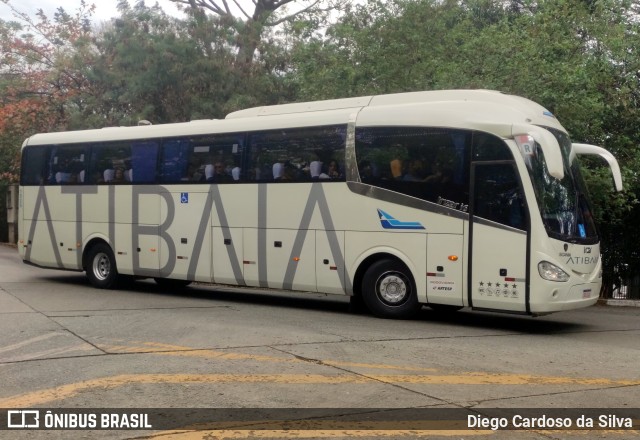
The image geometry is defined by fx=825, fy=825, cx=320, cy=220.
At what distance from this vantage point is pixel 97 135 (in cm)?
1744

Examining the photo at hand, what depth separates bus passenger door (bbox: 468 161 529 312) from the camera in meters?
11.5

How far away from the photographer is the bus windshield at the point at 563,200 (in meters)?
11.4

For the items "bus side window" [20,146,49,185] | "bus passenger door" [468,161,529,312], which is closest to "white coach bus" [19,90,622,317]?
"bus passenger door" [468,161,529,312]

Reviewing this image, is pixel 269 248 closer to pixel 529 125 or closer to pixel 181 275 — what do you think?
pixel 181 275

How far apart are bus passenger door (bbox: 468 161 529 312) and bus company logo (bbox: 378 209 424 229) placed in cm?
94

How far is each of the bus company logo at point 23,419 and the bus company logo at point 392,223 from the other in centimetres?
716

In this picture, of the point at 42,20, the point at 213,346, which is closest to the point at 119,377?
the point at 213,346

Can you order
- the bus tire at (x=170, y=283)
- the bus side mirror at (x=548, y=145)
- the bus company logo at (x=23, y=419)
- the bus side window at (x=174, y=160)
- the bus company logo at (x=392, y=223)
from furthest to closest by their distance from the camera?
1. the bus tire at (x=170, y=283)
2. the bus side window at (x=174, y=160)
3. the bus company logo at (x=392, y=223)
4. the bus side mirror at (x=548, y=145)
5. the bus company logo at (x=23, y=419)

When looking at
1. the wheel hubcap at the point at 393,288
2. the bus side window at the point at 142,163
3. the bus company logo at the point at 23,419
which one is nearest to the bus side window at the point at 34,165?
the bus side window at the point at 142,163

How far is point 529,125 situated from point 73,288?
33.8 feet

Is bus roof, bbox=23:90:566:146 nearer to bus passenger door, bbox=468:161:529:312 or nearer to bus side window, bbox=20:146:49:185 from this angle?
bus passenger door, bbox=468:161:529:312

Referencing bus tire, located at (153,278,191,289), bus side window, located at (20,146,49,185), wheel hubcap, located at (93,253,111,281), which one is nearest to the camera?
wheel hubcap, located at (93,253,111,281)

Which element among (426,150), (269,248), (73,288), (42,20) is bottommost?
(73,288)

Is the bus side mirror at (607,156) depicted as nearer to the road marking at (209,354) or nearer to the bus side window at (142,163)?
the road marking at (209,354)
